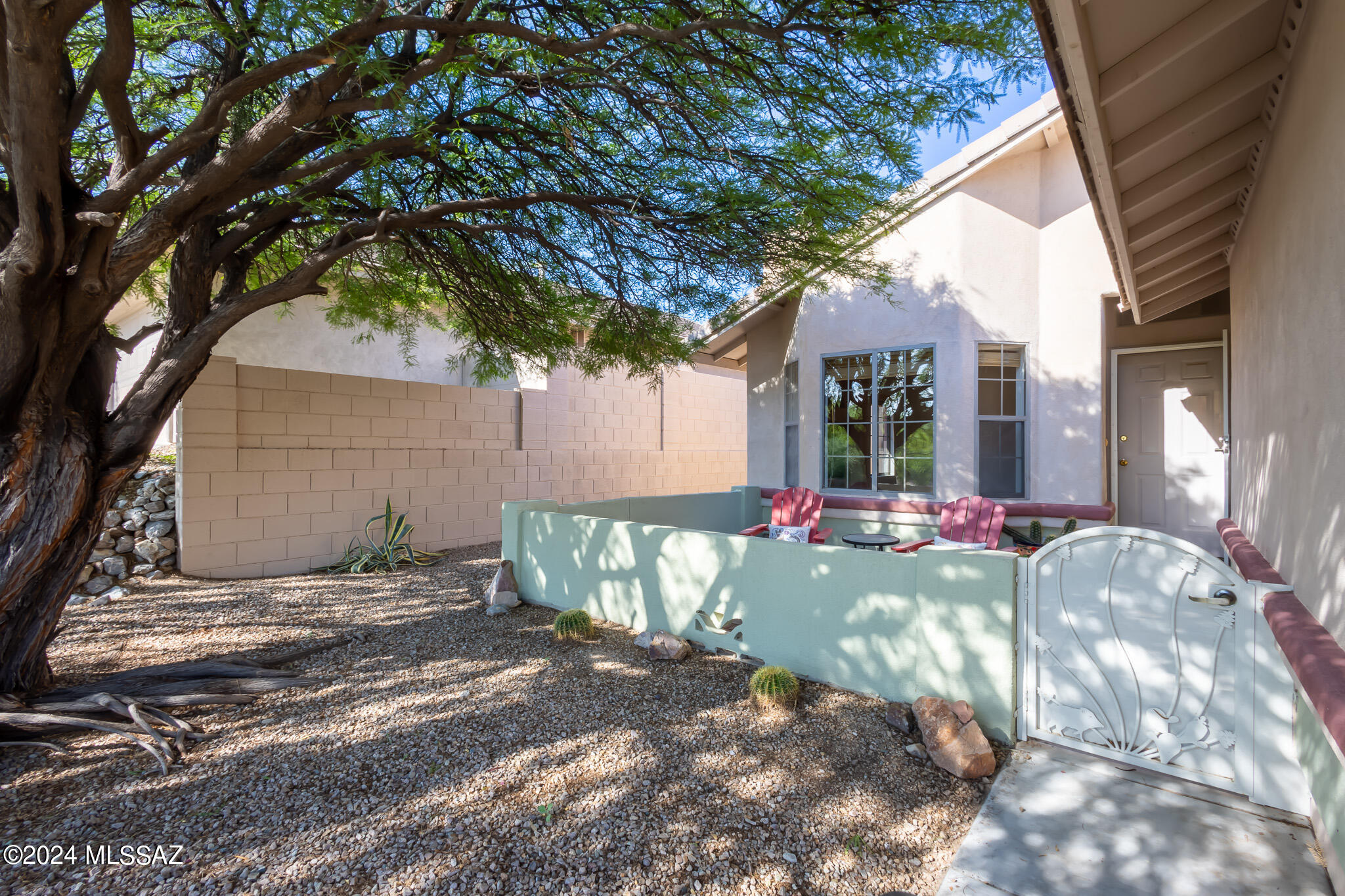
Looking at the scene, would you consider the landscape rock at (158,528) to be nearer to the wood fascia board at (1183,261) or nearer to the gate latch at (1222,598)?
the gate latch at (1222,598)

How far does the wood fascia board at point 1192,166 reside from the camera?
3139 millimetres

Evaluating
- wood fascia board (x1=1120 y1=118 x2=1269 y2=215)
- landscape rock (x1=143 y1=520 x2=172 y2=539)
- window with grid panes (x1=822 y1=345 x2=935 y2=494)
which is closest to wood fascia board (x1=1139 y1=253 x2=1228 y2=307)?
wood fascia board (x1=1120 y1=118 x2=1269 y2=215)

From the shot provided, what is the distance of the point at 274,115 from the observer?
9.61 feet

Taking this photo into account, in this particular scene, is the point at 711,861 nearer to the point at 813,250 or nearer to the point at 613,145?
the point at 813,250

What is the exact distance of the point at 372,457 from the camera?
7.09 metres

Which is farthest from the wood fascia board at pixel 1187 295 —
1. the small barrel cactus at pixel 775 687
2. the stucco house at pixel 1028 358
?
the small barrel cactus at pixel 775 687

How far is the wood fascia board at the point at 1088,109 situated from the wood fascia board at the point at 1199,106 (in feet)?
0.40

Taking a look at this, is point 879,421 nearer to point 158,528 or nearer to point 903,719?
point 903,719

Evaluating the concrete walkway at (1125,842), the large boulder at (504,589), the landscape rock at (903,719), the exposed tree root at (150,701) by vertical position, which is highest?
the large boulder at (504,589)

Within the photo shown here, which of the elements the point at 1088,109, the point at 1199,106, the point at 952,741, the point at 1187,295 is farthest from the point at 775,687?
the point at 1187,295

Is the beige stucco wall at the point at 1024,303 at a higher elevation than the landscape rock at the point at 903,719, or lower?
higher

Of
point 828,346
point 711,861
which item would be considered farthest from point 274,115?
point 828,346

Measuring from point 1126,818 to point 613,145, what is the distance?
4.60 metres

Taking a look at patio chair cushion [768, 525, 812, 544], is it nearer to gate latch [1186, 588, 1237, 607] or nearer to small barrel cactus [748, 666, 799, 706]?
small barrel cactus [748, 666, 799, 706]
